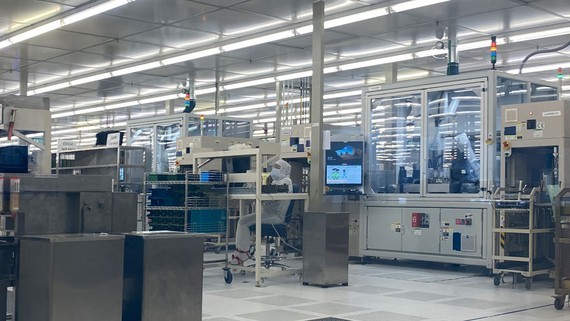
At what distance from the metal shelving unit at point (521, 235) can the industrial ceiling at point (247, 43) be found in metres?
2.79

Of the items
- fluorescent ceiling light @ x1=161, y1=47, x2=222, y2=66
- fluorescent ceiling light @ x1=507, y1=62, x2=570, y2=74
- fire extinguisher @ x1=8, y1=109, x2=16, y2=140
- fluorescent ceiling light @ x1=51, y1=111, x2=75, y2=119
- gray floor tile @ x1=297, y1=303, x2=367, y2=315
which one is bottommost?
gray floor tile @ x1=297, y1=303, x2=367, y2=315

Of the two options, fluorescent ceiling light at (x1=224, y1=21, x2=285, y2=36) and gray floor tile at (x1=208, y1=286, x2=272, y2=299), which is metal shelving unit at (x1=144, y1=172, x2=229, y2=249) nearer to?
gray floor tile at (x1=208, y1=286, x2=272, y2=299)

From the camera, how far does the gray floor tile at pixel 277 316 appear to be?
18.4 ft

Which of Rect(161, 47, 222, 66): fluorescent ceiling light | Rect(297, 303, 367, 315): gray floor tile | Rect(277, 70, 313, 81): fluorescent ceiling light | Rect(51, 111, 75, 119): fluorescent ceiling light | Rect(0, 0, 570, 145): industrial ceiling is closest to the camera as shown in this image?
Rect(297, 303, 367, 315): gray floor tile

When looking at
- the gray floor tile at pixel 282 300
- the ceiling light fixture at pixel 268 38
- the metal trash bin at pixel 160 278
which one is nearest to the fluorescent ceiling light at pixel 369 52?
the ceiling light fixture at pixel 268 38

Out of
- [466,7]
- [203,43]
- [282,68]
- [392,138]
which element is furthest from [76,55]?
[466,7]

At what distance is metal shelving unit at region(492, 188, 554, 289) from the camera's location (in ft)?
24.6

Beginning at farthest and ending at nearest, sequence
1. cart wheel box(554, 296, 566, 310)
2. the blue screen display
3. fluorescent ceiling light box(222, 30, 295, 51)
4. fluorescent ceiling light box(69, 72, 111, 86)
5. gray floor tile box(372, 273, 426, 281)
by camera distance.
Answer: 1. fluorescent ceiling light box(69, 72, 111, 86)
2. fluorescent ceiling light box(222, 30, 295, 51)
3. the blue screen display
4. gray floor tile box(372, 273, 426, 281)
5. cart wheel box(554, 296, 566, 310)

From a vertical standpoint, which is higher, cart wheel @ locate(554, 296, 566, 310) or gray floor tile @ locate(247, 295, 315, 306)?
cart wheel @ locate(554, 296, 566, 310)

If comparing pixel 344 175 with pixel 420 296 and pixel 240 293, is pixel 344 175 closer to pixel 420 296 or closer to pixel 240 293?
pixel 420 296

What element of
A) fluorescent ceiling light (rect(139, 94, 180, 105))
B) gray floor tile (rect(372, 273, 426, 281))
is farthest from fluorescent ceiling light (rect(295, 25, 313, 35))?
fluorescent ceiling light (rect(139, 94, 180, 105))

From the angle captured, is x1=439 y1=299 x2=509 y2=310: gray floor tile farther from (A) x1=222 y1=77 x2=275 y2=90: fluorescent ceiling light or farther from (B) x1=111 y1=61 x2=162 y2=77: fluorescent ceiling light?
→ (A) x1=222 y1=77 x2=275 y2=90: fluorescent ceiling light

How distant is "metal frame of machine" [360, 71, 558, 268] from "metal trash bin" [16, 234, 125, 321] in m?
5.46

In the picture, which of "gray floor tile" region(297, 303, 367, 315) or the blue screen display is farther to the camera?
the blue screen display
